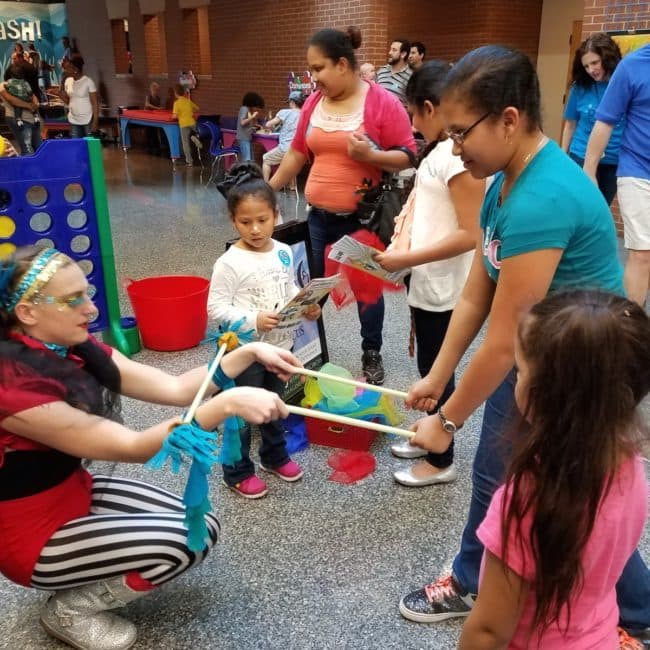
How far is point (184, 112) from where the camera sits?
10.5 m

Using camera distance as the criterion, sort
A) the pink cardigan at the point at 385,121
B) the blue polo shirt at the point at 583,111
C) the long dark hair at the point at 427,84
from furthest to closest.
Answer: the blue polo shirt at the point at 583,111
the pink cardigan at the point at 385,121
the long dark hair at the point at 427,84

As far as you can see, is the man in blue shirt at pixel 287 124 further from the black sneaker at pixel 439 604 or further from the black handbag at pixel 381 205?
the black sneaker at pixel 439 604

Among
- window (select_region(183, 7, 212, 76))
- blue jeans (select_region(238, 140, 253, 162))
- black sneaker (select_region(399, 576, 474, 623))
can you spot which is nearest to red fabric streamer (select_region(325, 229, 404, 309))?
black sneaker (select_region(399, 576, 474, 623))

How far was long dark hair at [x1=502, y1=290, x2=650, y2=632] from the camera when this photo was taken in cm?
86

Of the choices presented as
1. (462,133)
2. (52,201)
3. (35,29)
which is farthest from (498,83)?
(35,29)

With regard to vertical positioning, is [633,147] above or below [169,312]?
above

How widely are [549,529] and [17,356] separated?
113 centimetres

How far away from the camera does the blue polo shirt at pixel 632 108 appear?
10.2 ft

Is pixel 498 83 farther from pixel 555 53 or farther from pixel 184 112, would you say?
pixel 184 112

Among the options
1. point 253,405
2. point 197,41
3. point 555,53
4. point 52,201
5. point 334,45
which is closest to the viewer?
point 253,405

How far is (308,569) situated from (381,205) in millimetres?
1505

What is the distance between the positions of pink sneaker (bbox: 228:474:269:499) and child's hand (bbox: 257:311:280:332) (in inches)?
23.9

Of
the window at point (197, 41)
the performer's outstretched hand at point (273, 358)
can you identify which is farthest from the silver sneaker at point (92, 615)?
the window at point (197, 41)

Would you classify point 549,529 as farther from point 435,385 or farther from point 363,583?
point 363,583
